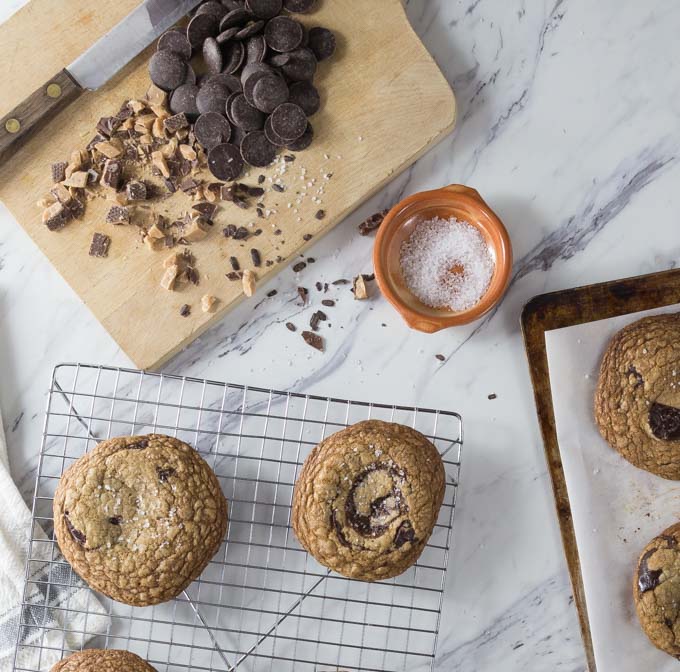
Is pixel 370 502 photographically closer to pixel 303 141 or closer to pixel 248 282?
pixel 248 282

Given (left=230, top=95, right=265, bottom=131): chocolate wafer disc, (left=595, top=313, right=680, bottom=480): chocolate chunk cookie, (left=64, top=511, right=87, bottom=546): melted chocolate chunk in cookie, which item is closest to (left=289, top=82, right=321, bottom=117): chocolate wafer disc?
(left=230, top=95, right=265, bottom=131): chocolate wafer disc

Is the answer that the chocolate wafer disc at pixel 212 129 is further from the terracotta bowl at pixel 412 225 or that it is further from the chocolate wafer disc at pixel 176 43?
the terracotta bowl at pixel 412 225

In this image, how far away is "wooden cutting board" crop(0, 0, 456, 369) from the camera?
109 inches

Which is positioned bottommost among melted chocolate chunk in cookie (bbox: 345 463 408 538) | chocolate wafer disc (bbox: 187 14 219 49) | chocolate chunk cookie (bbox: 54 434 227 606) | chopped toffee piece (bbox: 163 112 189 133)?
melted chocolate chunk in cookie (bbox: 345 463 408 538)

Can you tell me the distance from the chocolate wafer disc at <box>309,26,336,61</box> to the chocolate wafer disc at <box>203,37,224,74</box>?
31 centimetres

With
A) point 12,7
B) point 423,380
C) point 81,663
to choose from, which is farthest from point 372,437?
point 12,7

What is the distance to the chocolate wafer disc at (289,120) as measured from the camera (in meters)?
2.68

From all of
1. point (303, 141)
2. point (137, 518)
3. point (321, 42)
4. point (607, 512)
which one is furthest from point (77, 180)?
point (607, 512)

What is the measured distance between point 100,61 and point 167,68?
8.9 inches

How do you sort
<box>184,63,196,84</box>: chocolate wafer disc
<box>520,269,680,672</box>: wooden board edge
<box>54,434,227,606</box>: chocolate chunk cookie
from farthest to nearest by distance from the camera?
1. <box>520,269,680,672</box>: wooden board edge
2. <box>184,63,196,84</box>: chocolate wafer disc
3. <box>54,434,227,606</box>: chocolate chunk cookie

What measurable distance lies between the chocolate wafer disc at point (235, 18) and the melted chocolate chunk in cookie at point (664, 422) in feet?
6.10

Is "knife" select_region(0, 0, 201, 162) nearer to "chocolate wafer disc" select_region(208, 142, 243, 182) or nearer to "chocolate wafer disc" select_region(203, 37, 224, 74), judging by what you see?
"chocolate wafer disc" select_region(203, 37, 224, 74)

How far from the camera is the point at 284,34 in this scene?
8.86 ft

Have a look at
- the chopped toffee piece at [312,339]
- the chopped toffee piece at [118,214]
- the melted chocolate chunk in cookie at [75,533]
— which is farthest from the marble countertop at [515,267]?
the melted chocolate chunk in cookie at [75,533]
